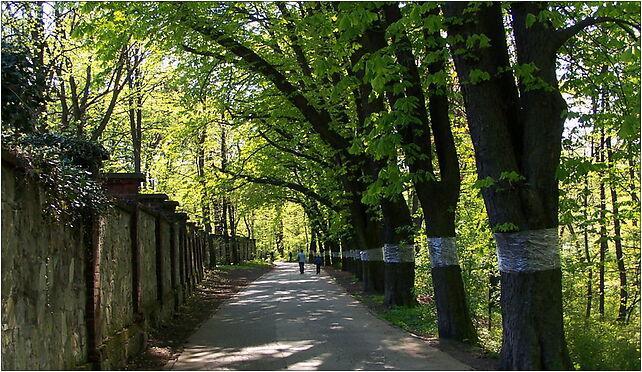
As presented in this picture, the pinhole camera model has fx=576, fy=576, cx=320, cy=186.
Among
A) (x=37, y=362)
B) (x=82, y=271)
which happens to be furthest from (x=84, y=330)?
(x=37, y=362)

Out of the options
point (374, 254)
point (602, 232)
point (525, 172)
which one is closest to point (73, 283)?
point (525, 172)

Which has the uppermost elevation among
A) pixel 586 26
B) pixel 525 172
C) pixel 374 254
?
pixel 586 26

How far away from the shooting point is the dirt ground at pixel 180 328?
893cm

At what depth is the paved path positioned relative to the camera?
849 cm

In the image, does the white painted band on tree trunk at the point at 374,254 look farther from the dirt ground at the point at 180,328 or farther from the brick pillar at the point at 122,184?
the brick pillar at the point at 122,184

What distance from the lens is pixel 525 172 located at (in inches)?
294

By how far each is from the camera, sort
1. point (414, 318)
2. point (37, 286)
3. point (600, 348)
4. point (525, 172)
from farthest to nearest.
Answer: point (414, 318) < point (600, 348) < point (525, 172) < point (37, 286)

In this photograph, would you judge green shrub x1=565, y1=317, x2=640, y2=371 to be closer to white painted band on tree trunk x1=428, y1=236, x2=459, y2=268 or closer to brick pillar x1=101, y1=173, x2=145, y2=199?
white painted band on tree trunk x1=428, y1=236, x2=459, y2=268

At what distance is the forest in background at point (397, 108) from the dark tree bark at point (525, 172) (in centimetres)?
4

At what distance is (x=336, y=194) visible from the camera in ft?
71.1

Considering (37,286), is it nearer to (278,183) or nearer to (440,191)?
(440,191)

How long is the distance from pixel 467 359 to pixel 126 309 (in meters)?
5.47

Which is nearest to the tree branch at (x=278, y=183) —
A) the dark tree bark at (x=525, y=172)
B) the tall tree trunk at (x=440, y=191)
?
the tall tree trunk at (x=440, y=191)

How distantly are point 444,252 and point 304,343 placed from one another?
3025 millimetres
